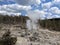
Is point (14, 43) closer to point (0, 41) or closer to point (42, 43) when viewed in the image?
point (0, 41)

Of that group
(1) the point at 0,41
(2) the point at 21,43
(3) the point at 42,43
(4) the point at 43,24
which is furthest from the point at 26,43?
(4) the point at 43,24

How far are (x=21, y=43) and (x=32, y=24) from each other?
6.62 metres

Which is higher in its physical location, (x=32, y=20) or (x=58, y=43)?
(x=32, y=20)

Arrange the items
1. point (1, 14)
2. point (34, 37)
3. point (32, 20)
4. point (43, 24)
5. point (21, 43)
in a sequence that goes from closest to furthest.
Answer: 1. point (21, 43)
2. point (34, 37)
3. point (32, 20)
4. point (43, 24)
5. point (1, 14)

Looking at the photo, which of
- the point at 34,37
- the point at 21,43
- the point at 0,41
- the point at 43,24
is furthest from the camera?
the point at 43,24

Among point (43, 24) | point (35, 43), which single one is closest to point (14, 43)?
point (35, 43)

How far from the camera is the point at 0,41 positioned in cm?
1520

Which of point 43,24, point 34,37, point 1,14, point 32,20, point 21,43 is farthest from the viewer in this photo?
point 1,14

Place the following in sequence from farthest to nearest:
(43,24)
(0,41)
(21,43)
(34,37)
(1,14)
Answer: (1,14) → (43,24) → (34,37) → (21,43) → (0,41)

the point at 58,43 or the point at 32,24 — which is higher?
the point at 32,24

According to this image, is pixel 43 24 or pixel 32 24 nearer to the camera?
pixel 32 24

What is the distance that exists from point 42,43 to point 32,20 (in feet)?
18.8

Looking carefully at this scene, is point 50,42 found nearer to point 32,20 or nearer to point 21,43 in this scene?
point 21,43

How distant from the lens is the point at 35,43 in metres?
17.0
